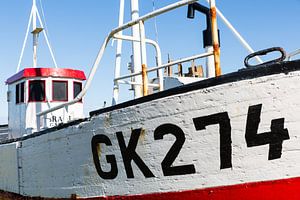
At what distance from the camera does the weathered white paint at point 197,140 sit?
419cm

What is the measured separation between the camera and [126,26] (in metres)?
5.54

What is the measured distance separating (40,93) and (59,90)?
1.47ft

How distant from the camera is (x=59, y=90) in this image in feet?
32.1

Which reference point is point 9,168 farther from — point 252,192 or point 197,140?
point 252,192

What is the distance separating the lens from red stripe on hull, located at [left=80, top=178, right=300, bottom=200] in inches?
164

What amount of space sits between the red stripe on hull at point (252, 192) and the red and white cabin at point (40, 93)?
5.26 meters

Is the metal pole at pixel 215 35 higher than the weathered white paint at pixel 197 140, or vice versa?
the metal pole at pixel 215 35

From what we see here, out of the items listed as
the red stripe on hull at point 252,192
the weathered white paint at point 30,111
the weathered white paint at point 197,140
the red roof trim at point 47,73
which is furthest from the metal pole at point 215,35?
the red roof trim at point 47,73

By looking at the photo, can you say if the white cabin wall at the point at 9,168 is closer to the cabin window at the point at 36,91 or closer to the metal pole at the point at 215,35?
the cabin window at the point at 36,91

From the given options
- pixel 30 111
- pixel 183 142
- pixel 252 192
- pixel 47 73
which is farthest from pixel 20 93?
pixel 252 192

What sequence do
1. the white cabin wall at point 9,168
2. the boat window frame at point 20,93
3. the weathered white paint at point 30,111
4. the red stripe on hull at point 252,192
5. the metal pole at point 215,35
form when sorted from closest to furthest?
the red stripe on hull at point 252,192
the metal pole at point 215,35
the white cabin wall at point 9,168
the weathered white paint at point 30,111
the boat window frame at point 20,93

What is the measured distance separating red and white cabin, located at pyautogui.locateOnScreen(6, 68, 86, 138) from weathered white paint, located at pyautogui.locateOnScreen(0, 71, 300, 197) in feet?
12.7

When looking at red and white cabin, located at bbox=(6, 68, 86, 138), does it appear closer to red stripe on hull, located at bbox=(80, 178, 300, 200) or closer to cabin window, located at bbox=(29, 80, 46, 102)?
cabin window, located at bbox=(29, 80, 46, 102)

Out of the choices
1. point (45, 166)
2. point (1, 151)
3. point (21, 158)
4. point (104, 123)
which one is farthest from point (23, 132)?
point (104, 123)
